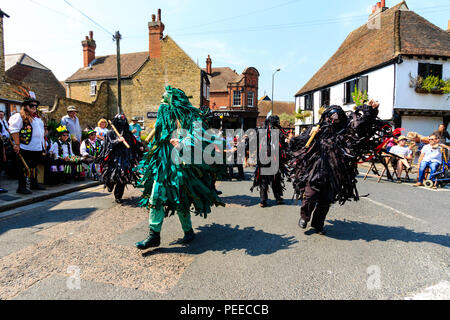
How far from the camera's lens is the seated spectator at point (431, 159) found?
8.55 metres

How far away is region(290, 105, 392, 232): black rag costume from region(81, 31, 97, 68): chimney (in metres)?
34.3

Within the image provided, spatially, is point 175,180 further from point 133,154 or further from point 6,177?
point 6,177

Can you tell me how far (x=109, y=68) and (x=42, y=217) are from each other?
28.6 m

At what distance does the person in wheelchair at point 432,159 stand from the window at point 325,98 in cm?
1536

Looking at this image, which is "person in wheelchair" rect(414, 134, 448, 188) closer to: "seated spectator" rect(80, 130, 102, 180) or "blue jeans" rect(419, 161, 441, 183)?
"blue jeans" rect(419, 161, 441, 183)

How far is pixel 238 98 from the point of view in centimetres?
3506

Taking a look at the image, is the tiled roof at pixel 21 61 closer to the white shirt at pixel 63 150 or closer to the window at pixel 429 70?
the white shirt at pixel 63 150

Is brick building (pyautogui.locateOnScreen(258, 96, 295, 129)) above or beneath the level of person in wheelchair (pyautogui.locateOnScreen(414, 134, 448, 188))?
above

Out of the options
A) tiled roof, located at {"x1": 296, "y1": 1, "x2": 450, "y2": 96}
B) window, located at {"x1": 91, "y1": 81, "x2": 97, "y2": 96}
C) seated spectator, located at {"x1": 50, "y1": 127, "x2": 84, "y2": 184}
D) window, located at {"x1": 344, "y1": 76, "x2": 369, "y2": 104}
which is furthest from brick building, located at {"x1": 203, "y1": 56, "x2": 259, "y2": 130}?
seated spectator, located at {"x1": 50, "y1": 127, "x2": 84, "y2": 184}

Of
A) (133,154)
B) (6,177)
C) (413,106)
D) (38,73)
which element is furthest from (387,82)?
(38,73)

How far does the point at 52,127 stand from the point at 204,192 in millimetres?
8819

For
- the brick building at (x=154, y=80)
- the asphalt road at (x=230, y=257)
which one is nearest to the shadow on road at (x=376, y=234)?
the asphalt road at (x=230, y=257)

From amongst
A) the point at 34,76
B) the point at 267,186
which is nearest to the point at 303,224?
the point at 267,186

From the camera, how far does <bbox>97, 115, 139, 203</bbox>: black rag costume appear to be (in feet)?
18.5
